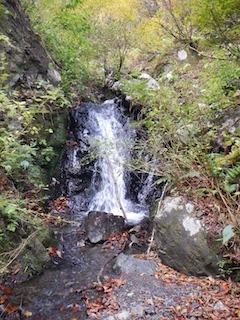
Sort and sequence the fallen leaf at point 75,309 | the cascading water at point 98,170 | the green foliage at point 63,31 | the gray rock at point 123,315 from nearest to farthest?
the gray rock at point 123,315 → the fallen leaf at point 75,309 → the cascading water at point 98,170 → the green foliage at point 63,31

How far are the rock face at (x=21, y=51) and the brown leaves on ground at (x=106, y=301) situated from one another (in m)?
4.26

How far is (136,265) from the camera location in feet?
13.6

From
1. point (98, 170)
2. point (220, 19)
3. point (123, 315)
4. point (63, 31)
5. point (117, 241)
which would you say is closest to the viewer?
point (123, 315)

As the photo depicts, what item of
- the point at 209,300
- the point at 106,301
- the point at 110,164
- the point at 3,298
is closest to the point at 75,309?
the point at 106,301

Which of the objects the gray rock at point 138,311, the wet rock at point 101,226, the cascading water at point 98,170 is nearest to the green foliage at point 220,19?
the cascading water at point 98,170

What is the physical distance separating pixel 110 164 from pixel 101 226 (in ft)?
4.71

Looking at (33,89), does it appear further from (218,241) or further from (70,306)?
(218,241)

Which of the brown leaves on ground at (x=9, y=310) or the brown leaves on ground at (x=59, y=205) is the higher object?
the brown leaves on ground at (x=9, y=310)

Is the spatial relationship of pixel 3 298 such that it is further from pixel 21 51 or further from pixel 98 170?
pixel 21 51

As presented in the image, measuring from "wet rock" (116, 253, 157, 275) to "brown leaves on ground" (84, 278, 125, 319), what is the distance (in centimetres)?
26

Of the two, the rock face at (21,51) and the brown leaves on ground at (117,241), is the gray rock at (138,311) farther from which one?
the rock face at (21,51)

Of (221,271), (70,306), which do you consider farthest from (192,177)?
(70,306)

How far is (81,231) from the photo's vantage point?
546 centimetres

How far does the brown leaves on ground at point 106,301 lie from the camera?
10.9ft
